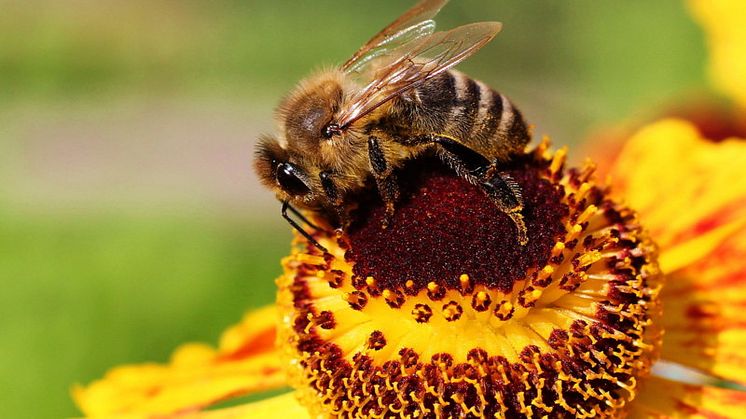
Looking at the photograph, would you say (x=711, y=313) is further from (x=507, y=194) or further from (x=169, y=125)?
(x=169, y=125)

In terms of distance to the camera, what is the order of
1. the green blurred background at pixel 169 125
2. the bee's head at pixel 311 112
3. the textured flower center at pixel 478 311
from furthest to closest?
the green blurred background at pixel 169 125 → the bee's head at pixel 311 112 → the textured flower center at pixel 478 311

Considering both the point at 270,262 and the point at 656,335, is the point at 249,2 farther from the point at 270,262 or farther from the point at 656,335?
the point at 656,335

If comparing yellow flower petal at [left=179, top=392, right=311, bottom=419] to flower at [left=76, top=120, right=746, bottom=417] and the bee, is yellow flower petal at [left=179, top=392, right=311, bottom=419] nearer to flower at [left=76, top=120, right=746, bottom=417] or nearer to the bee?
flower at [left=76, top=120, right=746, bottom=417]

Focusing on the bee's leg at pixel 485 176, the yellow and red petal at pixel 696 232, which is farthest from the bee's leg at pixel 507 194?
the yellow and red petal at pixel 696 232

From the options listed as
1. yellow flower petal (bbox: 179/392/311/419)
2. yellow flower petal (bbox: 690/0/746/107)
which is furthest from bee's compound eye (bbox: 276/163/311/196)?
yellow flower petal (bbox: 690/0/746/107)

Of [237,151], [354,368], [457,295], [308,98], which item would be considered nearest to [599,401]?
[457,295]

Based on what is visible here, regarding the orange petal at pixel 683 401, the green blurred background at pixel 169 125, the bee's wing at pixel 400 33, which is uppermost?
the green blurred background at pixel 169 125

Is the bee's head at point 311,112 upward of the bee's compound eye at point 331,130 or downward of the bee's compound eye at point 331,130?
Answer: upward

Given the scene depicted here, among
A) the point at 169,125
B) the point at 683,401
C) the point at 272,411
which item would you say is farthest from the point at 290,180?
the point at 169,125

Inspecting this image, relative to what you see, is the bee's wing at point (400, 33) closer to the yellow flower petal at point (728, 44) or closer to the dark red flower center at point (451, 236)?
the dark red flower center at point (451, 236)
